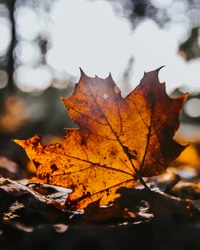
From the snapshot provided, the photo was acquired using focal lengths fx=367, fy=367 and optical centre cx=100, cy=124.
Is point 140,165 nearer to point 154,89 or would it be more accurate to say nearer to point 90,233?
point 154,89

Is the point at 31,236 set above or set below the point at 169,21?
below

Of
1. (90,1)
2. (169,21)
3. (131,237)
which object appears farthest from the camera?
(90,1)

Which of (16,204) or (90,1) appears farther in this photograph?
(90,1)

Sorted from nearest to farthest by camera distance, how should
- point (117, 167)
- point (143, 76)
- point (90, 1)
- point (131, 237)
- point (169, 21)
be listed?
point (131, 237) < point (143, 76) < point (117, 167) < point (169, 21) < point (90, 1)

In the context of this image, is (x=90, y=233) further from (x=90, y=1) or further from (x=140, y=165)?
(x=90, y=1)

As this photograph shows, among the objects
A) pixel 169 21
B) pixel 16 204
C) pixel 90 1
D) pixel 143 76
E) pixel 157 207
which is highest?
pixel 90 1

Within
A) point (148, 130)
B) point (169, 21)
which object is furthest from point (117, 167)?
point (169, 21)
